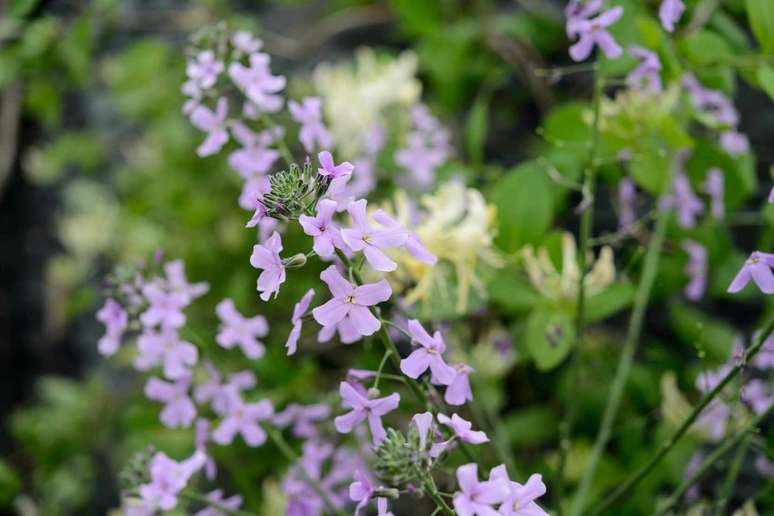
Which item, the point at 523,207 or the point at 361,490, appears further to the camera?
the point at 523,207

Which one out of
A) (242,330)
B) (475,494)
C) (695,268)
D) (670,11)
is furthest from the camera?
(695,268)

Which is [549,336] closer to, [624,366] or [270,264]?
[624,366]

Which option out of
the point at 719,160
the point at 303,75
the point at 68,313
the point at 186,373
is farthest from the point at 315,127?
the point at 68,313

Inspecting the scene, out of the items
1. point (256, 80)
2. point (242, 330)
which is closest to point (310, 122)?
point (256, 80)

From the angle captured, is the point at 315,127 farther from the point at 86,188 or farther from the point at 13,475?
the point at 86,188

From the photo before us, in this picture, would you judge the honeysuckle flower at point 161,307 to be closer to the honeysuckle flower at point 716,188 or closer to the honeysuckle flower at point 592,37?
the honeysuckle flower at point 592,37

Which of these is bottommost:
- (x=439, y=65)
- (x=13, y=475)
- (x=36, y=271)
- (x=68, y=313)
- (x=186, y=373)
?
(x=36, y=271)
